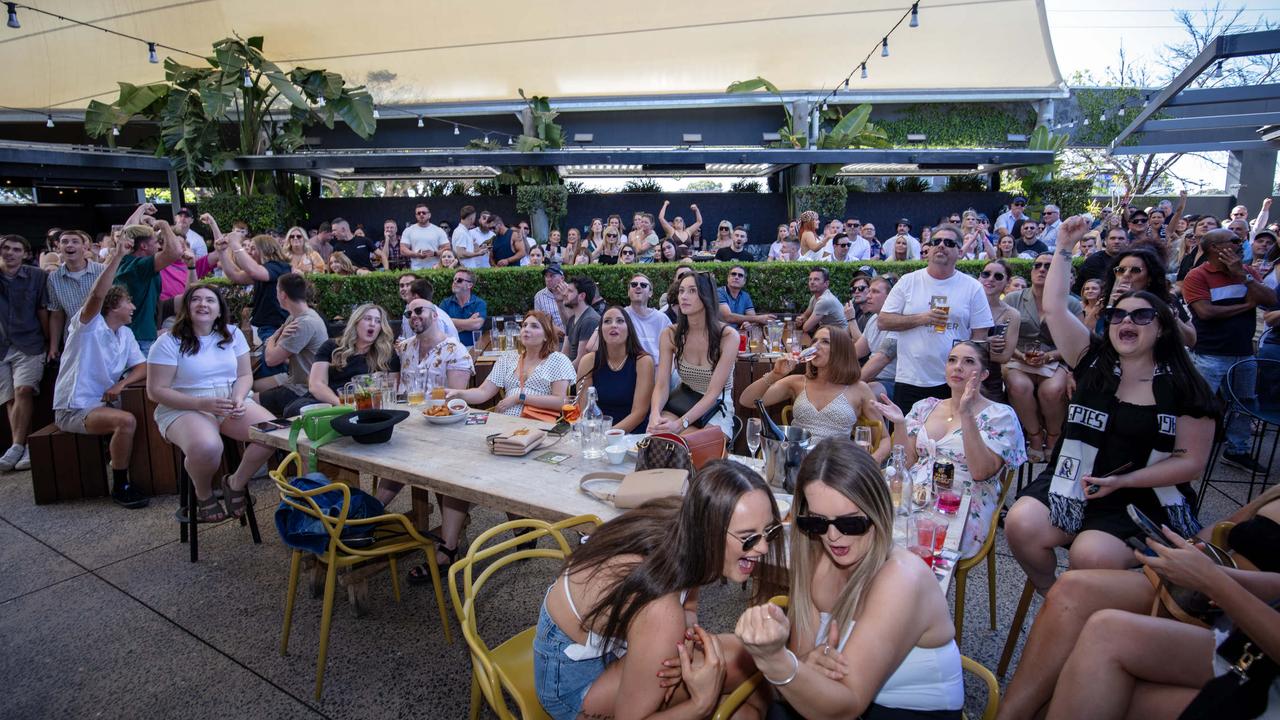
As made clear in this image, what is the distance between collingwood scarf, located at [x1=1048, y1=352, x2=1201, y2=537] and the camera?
8.82ft

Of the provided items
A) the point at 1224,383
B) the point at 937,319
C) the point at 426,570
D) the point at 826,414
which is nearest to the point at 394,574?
the point at 426,570

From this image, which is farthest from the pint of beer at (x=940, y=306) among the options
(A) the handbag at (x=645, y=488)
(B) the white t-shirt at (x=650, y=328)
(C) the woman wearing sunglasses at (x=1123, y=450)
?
(A) the handbag at (x=645, y=488)

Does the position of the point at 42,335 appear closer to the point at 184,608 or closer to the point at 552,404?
the point at 184,608

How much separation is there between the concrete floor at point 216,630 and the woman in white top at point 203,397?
0.46m

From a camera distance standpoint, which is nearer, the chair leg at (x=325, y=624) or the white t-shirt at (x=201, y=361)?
the chair leg at (x=325, y=624)

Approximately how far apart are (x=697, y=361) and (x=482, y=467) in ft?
6.23

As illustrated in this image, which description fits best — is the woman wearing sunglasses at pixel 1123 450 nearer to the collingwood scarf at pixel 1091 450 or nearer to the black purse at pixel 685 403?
the collingwood scarf at pixel 1091 450

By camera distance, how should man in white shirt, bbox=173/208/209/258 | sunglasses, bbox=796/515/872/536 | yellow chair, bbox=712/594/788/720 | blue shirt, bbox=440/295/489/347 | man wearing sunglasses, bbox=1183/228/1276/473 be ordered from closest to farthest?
yellow chair, bbox=712/594/788/720 < sunglasses, bbox=796/515/872/536 < man wearing sunglasses, bbox=1183/228/1276/473 < blue shirt, bbox=440/295/489/347 < man in white shirt, bbox=173/208/209/258

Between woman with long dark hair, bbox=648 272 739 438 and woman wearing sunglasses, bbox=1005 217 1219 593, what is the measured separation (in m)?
1.92

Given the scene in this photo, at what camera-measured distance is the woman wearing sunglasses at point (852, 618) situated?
1604mm

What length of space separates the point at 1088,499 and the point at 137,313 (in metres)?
7.04

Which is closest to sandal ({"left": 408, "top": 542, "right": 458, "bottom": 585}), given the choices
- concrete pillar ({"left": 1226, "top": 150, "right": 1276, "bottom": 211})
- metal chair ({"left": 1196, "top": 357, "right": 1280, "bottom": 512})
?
metal chair ({"left": 1196, "top": 357, "right": 1280, "bottom": 512})

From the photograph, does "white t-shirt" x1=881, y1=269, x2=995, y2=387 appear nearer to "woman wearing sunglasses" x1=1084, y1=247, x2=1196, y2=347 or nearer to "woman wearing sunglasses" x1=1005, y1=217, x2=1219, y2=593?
"woman wearing sunglasses" x1=1084, y1=247, x2=1196, y2=347

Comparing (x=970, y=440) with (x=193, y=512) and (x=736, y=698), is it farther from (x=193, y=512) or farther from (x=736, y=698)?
(x=193, y=512)
